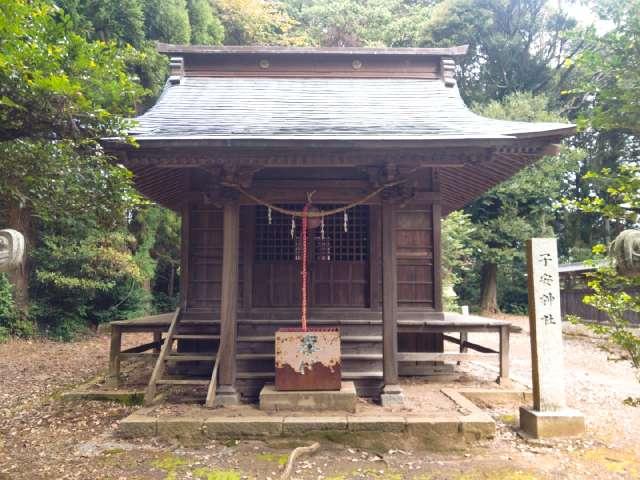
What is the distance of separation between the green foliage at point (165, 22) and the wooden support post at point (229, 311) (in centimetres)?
1194

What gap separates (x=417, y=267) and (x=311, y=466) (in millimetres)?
4004

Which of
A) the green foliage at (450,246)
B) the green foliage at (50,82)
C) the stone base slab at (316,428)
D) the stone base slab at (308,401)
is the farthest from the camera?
the green foliage at (450,246)

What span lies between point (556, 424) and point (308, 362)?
9.77 feet

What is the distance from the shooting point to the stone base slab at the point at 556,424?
191 inches

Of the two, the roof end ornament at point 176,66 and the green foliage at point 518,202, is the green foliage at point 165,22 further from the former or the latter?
the green foliage at point 518,202

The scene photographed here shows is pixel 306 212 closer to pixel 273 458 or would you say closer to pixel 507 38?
pixel 273 458

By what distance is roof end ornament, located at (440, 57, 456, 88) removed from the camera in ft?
26.2

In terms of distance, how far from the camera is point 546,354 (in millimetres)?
5113

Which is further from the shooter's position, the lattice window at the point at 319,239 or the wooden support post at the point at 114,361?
the lattice window at the point at 319,239

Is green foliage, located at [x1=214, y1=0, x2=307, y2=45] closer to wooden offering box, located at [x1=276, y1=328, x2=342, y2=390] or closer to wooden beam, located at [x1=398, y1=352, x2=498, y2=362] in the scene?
wooden beam, located at [x1=398, y1=352, x2=498, y2=362]

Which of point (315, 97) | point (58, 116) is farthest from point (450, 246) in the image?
point (58, 116)

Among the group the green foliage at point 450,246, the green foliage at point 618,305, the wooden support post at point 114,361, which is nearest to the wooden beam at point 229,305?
the wooden support post at point 114,361

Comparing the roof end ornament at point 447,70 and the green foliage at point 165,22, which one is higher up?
the green foliage at point 165,22

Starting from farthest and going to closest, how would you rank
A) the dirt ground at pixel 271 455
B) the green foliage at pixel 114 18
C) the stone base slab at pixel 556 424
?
the green foliage at pixel 114 18 → the stone base slab at pixel 556 424 → the dirt ground at pixel 271 455
